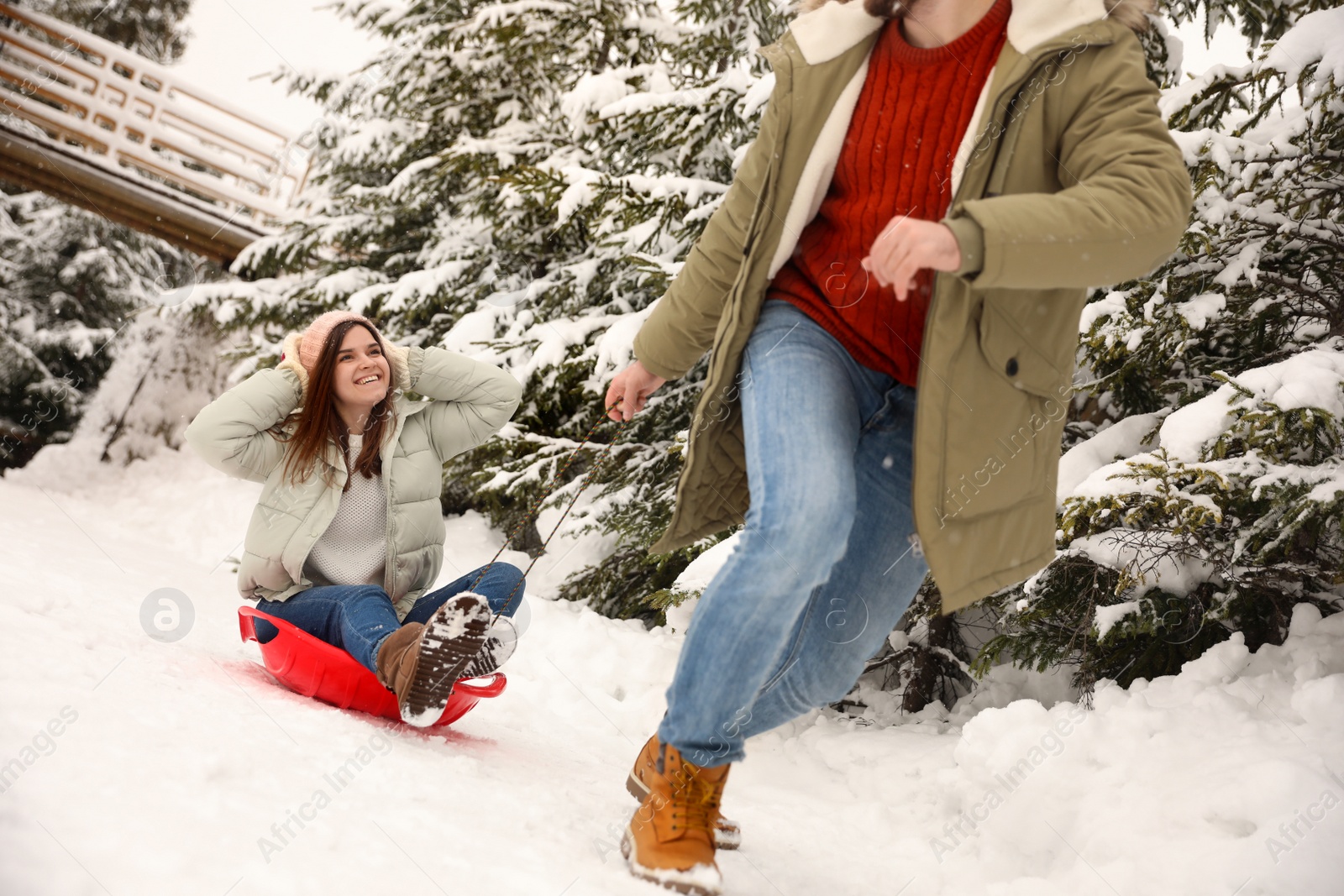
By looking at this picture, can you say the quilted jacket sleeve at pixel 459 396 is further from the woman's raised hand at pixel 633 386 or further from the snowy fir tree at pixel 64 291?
the snowy fir tree at pixel 64 291

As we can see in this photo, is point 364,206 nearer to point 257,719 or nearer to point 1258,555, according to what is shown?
point 257,719

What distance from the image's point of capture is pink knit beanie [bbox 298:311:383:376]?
3.07 meters

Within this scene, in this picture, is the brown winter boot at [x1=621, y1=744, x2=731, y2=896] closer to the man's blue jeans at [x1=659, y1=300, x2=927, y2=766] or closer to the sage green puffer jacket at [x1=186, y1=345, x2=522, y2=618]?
the man's blue jeans at [x1=659, y1=300, x2=927, y2=766]

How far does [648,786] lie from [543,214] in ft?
14.7

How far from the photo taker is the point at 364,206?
7.56 m

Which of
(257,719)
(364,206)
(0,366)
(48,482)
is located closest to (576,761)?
(257,719)

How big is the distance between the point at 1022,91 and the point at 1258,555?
193 cm

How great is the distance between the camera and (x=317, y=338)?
308 centimetres

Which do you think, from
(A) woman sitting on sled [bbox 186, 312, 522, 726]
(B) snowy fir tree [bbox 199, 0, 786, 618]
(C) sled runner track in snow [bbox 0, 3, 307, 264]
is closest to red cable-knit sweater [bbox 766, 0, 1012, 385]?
(A) woman sitting on sled [bbox 186, 312, 522, 726]

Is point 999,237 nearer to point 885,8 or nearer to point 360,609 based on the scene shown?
point 885,8

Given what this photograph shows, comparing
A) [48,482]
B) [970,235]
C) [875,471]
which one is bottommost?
[48,482]

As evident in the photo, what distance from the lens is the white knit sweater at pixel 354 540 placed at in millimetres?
3023

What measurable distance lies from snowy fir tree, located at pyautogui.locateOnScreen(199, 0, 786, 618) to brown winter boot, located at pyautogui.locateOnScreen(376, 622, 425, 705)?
1524 mm

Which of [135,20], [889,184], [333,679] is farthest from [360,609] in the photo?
[135,20]
